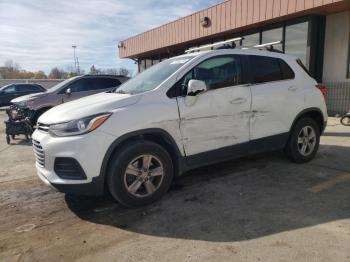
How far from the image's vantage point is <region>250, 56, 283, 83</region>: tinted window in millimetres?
4805

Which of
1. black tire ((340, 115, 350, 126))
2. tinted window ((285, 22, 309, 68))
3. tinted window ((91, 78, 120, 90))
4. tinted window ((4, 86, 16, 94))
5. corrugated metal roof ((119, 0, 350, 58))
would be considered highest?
corrugated metal roof ((119, 0, 350, 58))

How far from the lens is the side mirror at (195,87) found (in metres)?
3.94

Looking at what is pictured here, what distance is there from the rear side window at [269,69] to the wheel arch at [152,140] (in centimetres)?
167

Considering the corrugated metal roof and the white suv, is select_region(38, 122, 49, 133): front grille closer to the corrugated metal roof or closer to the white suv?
the white suv

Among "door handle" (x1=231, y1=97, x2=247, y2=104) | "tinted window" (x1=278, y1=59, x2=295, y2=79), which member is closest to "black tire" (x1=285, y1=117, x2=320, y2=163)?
"tinted window" (x1=278, y1=59, x2=295, y2=79)

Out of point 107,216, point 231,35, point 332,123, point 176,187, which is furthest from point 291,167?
point 231,35

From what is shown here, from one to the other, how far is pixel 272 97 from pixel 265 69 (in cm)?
45

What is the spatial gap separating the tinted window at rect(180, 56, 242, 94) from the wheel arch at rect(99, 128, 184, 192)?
651 mm

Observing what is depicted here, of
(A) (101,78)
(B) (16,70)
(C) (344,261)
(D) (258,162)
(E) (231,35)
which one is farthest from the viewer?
(B) (16,70)

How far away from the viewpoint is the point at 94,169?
3.56 m

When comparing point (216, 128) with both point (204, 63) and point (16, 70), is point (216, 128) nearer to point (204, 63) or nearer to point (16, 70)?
point (204, 63)

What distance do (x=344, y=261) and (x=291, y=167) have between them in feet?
8.75

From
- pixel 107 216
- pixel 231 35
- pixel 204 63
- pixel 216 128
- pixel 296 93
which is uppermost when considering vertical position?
pixel 231 35

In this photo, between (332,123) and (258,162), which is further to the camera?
(332,123)
